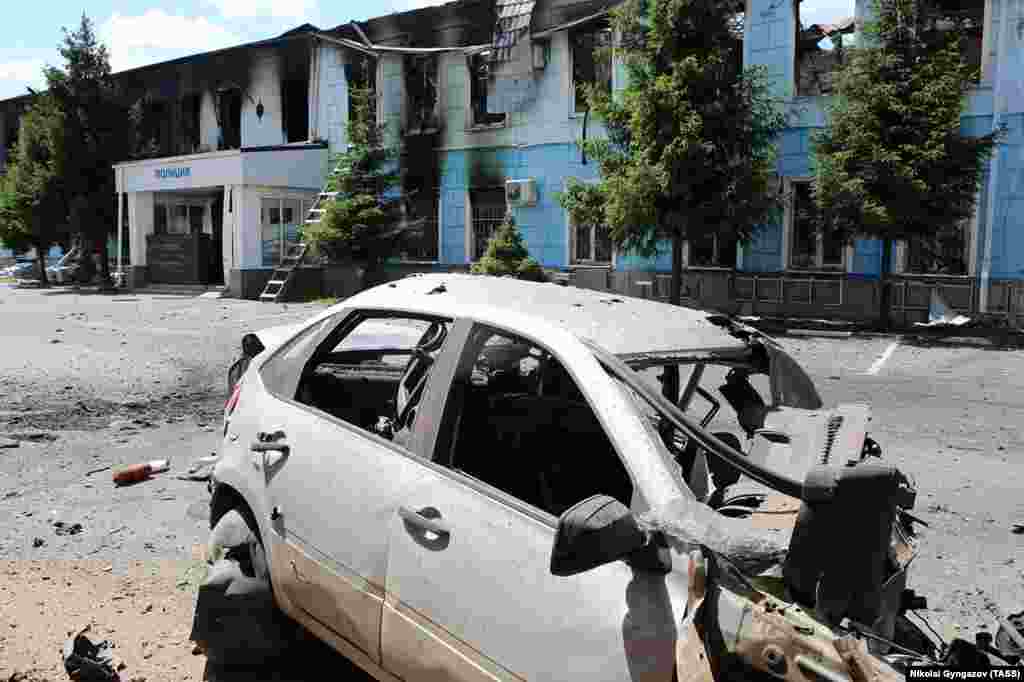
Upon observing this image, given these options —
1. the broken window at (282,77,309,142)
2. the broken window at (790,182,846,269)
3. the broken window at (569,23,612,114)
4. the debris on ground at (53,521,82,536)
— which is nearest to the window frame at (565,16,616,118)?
the broken window at (569,23,612,114)

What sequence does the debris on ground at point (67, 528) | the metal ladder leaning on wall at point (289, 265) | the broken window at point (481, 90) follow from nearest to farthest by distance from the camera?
1. the debris on ground at point (67, 528)
2. the broken window at point (481, 90)
3. the metal ladder leaning on wall at point (289, 265)

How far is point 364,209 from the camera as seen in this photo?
22.1 meters

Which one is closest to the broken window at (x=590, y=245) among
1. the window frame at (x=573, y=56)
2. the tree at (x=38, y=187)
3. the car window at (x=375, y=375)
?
the window frame at (x=573, y=56)

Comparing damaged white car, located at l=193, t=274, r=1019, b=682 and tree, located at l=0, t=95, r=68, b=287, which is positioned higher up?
tree, located at l=0, t=95, r=68, b=287

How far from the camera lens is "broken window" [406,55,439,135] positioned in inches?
951

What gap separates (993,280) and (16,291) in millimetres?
28767

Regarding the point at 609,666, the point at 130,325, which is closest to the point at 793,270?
the point at 130,325

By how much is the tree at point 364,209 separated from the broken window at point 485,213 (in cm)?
157

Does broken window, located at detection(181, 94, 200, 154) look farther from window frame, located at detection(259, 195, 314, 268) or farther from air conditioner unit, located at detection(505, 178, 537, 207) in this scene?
air conditioner unit, located at detection(505, 178, 537, 207)

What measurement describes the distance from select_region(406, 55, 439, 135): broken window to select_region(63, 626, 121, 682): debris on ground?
21.6 m

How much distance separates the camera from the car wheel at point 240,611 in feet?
11.0

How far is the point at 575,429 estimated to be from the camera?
3.36m

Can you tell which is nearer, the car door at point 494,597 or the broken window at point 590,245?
the car door at point 494,597

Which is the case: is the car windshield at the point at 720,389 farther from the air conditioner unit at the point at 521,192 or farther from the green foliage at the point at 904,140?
the air conditioner unit at the point at 521,192
